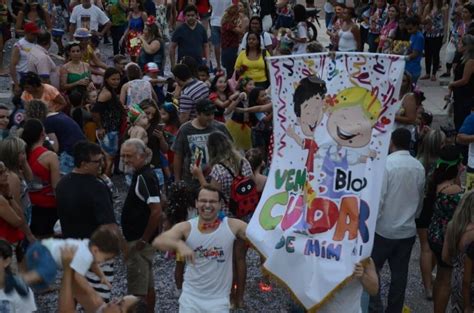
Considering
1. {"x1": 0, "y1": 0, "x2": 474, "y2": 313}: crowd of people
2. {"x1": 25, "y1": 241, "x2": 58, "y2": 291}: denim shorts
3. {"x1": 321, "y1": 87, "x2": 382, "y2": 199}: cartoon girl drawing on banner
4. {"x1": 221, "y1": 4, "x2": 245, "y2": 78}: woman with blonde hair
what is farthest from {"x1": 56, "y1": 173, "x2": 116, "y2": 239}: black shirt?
{"x1": 221, "y1": 4, "x2": 245, "y2": 78}: woman with blonde hair

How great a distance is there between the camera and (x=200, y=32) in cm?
1357

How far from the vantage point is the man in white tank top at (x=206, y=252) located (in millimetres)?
6031

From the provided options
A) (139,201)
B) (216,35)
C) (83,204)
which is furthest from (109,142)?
(216,35)

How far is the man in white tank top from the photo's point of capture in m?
6.03

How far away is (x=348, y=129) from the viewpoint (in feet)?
19.5

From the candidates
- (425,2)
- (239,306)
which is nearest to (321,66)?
(239,306)

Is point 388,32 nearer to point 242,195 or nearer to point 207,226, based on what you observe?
point 242,195

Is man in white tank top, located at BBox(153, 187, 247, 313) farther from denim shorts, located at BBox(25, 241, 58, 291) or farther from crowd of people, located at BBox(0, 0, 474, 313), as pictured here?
denim shorts, located at BBox(25, 241, 58, 291)

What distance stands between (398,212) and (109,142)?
4.04 m

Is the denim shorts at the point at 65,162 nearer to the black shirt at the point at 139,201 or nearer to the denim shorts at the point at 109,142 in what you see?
the denim shorts at the point at 109,142

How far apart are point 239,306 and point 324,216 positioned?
6.13ft

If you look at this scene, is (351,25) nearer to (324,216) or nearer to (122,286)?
(122,286)

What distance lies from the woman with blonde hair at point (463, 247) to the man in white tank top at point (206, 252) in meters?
1.61

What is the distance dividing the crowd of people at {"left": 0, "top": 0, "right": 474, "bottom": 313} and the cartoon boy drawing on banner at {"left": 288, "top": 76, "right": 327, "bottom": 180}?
2.15 ft
